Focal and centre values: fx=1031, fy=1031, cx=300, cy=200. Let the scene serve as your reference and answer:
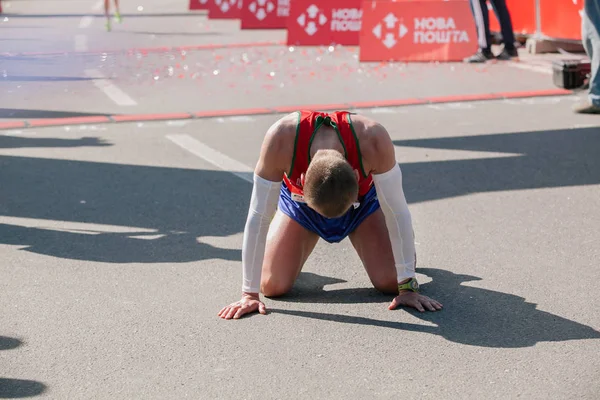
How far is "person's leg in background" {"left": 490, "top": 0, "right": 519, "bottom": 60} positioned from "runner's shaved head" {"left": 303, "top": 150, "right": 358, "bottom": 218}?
10.2 meters

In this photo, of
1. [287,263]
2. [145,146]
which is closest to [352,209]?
[287,263]

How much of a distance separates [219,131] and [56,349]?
5.71m

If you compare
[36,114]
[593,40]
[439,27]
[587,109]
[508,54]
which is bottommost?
[36,114]

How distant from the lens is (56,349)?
4777mm

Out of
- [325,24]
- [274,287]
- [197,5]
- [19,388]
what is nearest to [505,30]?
[325,24]

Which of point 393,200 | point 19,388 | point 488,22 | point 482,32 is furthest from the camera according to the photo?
point 482,32

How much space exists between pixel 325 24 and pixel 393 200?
12.3 metres

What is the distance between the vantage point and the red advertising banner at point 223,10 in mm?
23797

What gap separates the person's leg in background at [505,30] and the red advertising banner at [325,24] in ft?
10.2

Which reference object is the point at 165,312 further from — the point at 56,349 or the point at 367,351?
the point at 367,351

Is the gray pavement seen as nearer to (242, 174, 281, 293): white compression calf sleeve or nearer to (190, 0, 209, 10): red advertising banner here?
(242, 174, 281, 293): white compression calf sleeve

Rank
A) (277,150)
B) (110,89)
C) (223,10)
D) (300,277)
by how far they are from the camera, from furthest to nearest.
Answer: (223,10) → (110,89) → (300,277) → (277,150)

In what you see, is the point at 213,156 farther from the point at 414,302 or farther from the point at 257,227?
the point at 414,302

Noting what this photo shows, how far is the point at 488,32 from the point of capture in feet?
46.5
